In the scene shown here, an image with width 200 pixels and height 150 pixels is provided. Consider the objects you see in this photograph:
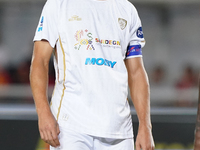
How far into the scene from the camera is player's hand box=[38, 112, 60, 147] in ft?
5.75

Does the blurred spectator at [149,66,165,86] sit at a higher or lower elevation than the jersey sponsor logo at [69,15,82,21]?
lower

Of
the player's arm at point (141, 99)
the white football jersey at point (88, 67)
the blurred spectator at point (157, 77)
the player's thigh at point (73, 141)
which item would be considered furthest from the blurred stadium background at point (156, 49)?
the player's thigh at point (73, 141)

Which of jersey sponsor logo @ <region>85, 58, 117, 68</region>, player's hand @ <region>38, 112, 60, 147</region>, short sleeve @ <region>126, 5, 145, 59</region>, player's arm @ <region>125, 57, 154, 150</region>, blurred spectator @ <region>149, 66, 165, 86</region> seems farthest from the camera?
blurred spectator @ <region>149, 66, 165, 86</region>

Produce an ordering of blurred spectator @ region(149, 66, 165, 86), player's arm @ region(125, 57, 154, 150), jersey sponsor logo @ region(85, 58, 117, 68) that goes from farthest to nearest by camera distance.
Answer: blurred spectator @ region(149, 66, 165, 86), player's arm @ region(125, 57, 154, 150), jersey sponsor logo @ region(85, 58, 117, 68)

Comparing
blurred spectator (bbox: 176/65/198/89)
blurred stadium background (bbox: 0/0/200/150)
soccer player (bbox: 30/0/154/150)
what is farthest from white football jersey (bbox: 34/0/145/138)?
blurred spectator (bbox: 176/65/198/89)

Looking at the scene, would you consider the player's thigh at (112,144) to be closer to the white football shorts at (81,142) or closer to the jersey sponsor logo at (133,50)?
the white football shorts at (81,142)

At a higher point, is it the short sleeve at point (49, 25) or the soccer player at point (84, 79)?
the short sleeve at point (49, 25)

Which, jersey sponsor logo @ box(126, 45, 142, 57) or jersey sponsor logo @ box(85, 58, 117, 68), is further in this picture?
jersey sponsor logo @ box(126, 45, 142, 57)

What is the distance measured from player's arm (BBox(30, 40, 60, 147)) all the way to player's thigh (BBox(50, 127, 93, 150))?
34mm

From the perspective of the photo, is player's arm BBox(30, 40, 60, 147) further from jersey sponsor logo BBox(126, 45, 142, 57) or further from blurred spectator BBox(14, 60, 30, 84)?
blurred spectator BBox(14, 60, 30, 84)

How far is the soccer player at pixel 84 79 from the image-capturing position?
1.81 meters

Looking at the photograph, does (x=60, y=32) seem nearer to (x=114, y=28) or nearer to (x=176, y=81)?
(x=114, y=28)

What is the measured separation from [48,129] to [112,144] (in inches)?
13.2

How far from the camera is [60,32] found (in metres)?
1.90
